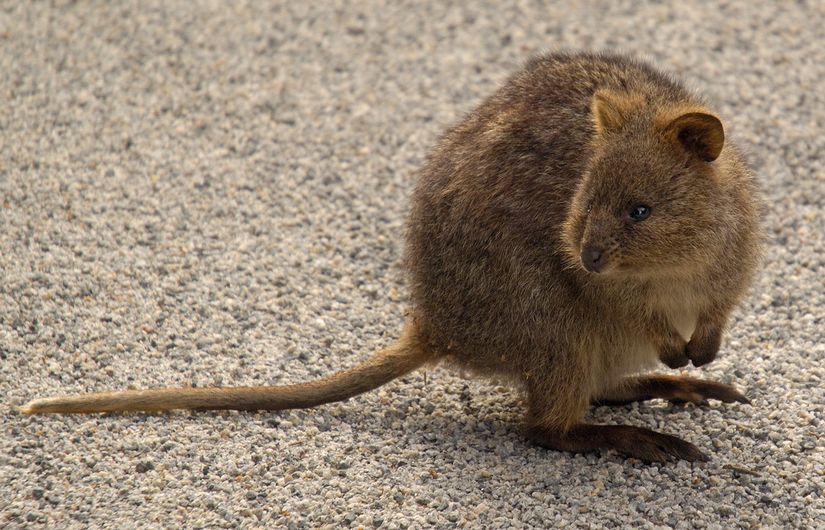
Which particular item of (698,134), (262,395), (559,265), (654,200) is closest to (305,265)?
(262,395)

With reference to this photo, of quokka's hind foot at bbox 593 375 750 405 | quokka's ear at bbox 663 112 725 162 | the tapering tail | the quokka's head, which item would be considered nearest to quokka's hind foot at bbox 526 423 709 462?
quokka's hind foot at bbox 593 375 750 405

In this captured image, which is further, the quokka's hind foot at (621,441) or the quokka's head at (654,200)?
the quokka's hind foot at (621,441)

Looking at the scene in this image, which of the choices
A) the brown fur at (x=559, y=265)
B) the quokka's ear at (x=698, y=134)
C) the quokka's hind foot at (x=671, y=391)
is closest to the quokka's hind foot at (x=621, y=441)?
the brown fur at (x=559, y=265)

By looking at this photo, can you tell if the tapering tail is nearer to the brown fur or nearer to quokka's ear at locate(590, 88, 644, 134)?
the brown fur

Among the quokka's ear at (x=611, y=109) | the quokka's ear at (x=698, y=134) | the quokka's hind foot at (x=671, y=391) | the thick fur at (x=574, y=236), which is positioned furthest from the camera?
the quokka's hind foot at (x=671, y=391)

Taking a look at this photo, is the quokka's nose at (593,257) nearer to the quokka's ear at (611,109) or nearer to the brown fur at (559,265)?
the brown fur at (559,265)

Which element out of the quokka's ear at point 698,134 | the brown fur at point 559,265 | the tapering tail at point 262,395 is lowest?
the tapering tail at point 262,395

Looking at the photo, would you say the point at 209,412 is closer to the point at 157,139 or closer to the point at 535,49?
the point at 157,139
